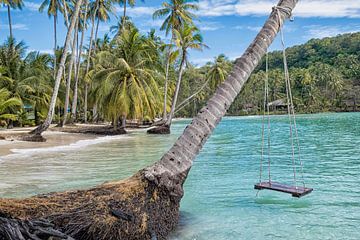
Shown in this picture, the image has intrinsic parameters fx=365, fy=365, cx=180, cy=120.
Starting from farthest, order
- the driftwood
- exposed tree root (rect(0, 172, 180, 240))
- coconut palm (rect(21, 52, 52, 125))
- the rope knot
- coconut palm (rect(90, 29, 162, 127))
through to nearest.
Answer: coconut palm (rect(21, 52, 52, 125)) < the driftwood < coconut palm (rect(90, 29, 162, 127)) < the rope knot < exposed tree root (rect(0, 172, 180, 240))

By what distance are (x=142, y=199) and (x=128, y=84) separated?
22826 mm

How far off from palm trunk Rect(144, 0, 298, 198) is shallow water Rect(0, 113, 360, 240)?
1.05m

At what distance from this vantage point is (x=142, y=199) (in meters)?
4.04

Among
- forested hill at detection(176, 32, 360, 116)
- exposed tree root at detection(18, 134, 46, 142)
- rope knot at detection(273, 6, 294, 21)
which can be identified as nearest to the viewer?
rope knot at detection(273, 6, 294, 21)

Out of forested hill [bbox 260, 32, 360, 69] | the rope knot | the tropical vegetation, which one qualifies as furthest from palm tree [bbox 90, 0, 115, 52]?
forested hill [bbox 260, 32, 360, 69]

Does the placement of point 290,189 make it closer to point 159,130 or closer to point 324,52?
point 159,130

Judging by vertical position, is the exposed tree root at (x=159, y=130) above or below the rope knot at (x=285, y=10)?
below

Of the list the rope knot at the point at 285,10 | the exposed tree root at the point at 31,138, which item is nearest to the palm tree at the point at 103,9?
the exposed tree root at the point at 31,138

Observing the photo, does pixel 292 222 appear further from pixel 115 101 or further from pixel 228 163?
pixel 115 101

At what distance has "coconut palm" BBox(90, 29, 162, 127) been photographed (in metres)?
25.7

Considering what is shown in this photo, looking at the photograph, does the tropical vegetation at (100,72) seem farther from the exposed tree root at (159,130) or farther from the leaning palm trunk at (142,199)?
the leaning palm trunk at (142,199)

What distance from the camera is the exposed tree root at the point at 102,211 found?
3.44 metres

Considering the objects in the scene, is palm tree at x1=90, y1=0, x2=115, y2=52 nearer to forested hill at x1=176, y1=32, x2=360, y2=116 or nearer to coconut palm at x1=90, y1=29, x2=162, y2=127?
coconut palm at x1=90, y1=29, x2=162, y2=127

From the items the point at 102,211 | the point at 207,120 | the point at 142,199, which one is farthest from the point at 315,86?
the point at 102,211
